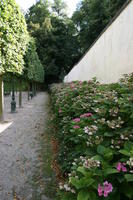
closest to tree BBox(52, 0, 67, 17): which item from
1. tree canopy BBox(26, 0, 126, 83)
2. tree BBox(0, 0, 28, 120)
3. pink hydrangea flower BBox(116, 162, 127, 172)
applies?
tree canopy BBox(26, 0, 126, 83)

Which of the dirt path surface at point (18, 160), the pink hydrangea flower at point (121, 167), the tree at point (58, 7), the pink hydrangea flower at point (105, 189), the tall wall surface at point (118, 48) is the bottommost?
the dirt path surface at point (18, 160)

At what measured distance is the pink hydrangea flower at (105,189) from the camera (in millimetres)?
857

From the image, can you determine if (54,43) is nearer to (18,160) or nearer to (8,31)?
(8,31)

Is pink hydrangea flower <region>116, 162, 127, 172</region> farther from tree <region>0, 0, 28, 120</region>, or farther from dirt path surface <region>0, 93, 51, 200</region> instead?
tree <region>0, 0, 28, 120</region>

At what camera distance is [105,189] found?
0.87 m

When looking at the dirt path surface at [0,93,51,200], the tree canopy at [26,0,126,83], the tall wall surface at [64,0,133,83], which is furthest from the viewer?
the tree canopy at [26,0,126,83]

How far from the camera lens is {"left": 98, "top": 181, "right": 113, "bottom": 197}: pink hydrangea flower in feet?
2.81

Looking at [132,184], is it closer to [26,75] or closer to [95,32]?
[26,75]

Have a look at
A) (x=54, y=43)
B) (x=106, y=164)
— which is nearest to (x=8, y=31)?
(x=106, y=164)

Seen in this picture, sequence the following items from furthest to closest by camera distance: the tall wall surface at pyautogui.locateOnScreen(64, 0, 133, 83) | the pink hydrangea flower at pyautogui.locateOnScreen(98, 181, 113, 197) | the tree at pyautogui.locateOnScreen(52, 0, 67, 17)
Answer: the tree at pyautogui.locateOnScreen(52, 0, 67, 17)
the tall wall surface at pyautogui.locateOnScreen(64, 0, 133, 83)
the pink hydrangea flower at pyautogui.locateOnScreen(98, 181, 113, 197)

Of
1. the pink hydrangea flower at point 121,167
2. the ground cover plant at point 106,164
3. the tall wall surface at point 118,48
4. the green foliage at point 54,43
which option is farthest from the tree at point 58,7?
the pink hydrangea flower at point 121,167

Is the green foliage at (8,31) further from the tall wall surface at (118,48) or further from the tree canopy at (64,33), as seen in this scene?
the tree canopy at (64,33)

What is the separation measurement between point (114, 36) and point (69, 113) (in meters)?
3.03

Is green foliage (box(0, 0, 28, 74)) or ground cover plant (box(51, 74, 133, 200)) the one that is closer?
ground cover plant (box(51, 74, 133, 200))
